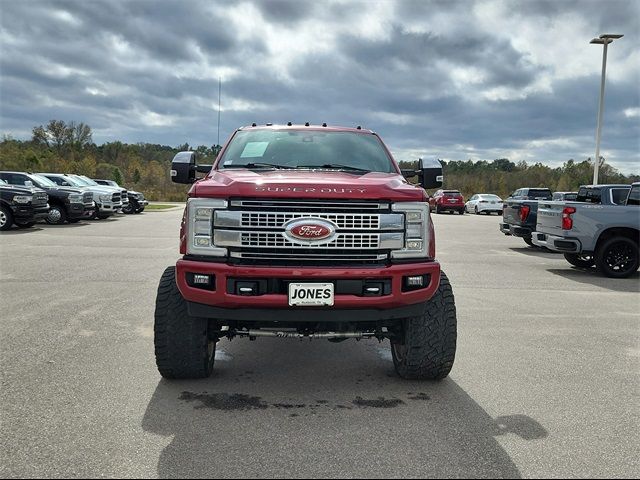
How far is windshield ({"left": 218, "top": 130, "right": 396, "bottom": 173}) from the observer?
5031 millimetres

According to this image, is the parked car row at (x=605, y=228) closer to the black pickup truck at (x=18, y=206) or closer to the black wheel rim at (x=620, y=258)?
the black wheel rim at (x=620, y=258)

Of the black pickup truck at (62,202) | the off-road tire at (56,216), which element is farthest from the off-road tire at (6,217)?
the off-road tire at (56,216)

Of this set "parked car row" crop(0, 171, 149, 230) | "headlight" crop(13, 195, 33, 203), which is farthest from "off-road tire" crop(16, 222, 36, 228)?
"headlight" crop(13, 195, 33, 203)

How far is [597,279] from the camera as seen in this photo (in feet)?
34.8

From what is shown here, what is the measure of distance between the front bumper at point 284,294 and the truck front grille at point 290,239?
0.11 metres

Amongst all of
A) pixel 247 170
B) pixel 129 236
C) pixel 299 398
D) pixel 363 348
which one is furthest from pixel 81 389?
pixel 129 236

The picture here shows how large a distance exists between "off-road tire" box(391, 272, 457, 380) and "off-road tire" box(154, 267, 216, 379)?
4.93 feet

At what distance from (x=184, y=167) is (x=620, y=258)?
912 cm

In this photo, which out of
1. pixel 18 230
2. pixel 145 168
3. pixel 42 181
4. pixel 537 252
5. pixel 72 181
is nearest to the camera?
pixel 537 252

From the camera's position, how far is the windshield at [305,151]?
5031 mm

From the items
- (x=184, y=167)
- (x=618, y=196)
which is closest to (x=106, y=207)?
(x=618, y=196)

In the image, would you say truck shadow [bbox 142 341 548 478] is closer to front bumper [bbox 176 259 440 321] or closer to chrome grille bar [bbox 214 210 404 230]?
front bumper [bbox 176 259 440 321]

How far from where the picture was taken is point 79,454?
3094 millimetres

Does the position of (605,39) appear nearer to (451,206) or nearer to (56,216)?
(451,206)
